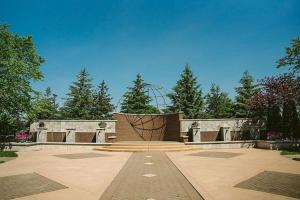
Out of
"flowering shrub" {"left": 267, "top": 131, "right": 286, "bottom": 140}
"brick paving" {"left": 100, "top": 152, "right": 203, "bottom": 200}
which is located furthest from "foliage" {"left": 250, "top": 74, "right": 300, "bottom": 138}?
"brick paving" {"left": 100, "top": 152, "right": 203, "bottom": 200}

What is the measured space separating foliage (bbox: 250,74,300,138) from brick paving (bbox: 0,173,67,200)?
20714mm

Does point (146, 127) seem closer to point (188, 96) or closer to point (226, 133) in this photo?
point (226, 133)

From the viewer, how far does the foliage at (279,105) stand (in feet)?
73.5

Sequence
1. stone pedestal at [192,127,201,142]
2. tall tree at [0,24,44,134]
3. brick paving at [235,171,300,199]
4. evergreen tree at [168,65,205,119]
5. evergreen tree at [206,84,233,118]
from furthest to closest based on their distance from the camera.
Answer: evergreen tree at [206,84,233,118], evergreen tree at [168,65,205,119], stone pedestal at [192,127,201,142], tall tree at [0,24,44,134], brick paving at [235,171,300,199]

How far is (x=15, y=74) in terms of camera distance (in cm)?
1845

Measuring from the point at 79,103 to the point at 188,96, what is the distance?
19481mm

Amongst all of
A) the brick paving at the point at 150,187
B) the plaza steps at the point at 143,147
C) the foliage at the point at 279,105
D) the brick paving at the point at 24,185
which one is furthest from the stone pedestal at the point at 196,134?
the brick paving at the point at 24,185

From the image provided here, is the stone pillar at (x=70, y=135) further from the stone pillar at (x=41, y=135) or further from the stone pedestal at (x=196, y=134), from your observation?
the stone pedestal at (x=196, y=134)

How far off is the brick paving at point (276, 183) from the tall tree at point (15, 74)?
17.1 meters

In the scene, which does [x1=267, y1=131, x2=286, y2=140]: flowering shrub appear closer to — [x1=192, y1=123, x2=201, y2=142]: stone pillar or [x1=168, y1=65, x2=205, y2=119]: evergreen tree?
[x1=192, y1=123, x2=201, y2=142]: stone pillar

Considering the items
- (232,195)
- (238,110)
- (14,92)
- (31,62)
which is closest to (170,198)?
(232,195)

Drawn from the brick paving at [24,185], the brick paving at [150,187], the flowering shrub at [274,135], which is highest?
the flowering shrub at [274,135]

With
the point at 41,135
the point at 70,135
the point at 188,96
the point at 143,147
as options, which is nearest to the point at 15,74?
the point at 41,135

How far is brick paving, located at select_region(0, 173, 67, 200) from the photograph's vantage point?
668 cm
